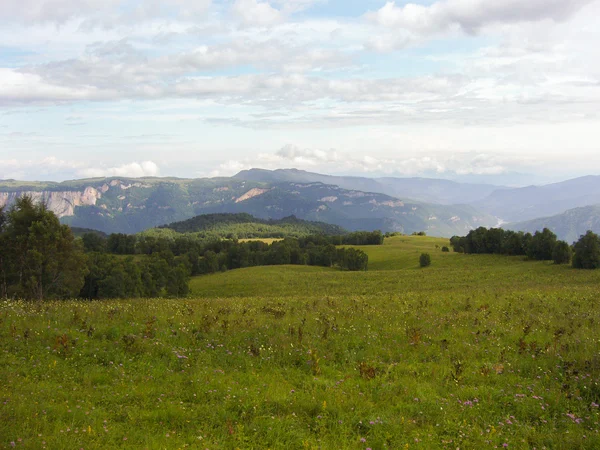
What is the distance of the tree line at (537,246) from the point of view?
206ft

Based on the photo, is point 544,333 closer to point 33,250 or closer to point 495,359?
point 495,359

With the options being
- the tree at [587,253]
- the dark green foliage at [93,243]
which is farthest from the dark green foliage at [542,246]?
the dark green foliage at [93,243]

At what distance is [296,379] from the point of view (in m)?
10.4

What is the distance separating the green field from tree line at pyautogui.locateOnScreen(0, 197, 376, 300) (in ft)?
59.2

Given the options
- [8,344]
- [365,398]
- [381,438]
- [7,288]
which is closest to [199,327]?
[8,344]

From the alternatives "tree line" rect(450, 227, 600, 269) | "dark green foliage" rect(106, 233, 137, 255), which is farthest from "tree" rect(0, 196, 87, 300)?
"dark green foliage" rect(106, 233, 137, 255)

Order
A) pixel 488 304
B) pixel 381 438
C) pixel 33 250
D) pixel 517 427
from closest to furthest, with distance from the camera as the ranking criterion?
pixel 381 438
pixel 517 427
pixel 488 304
pixel 33 250

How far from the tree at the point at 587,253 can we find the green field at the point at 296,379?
2200 inches

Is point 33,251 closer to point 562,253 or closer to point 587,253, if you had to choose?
point 587,253

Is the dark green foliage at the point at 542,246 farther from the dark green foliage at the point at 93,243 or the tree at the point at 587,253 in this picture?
the dark green foliage at the point at 93,243

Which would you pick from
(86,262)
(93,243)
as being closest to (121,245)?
(93,243)

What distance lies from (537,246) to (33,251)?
83.0 meters

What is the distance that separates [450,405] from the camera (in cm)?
900

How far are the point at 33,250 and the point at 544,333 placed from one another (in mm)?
39594
